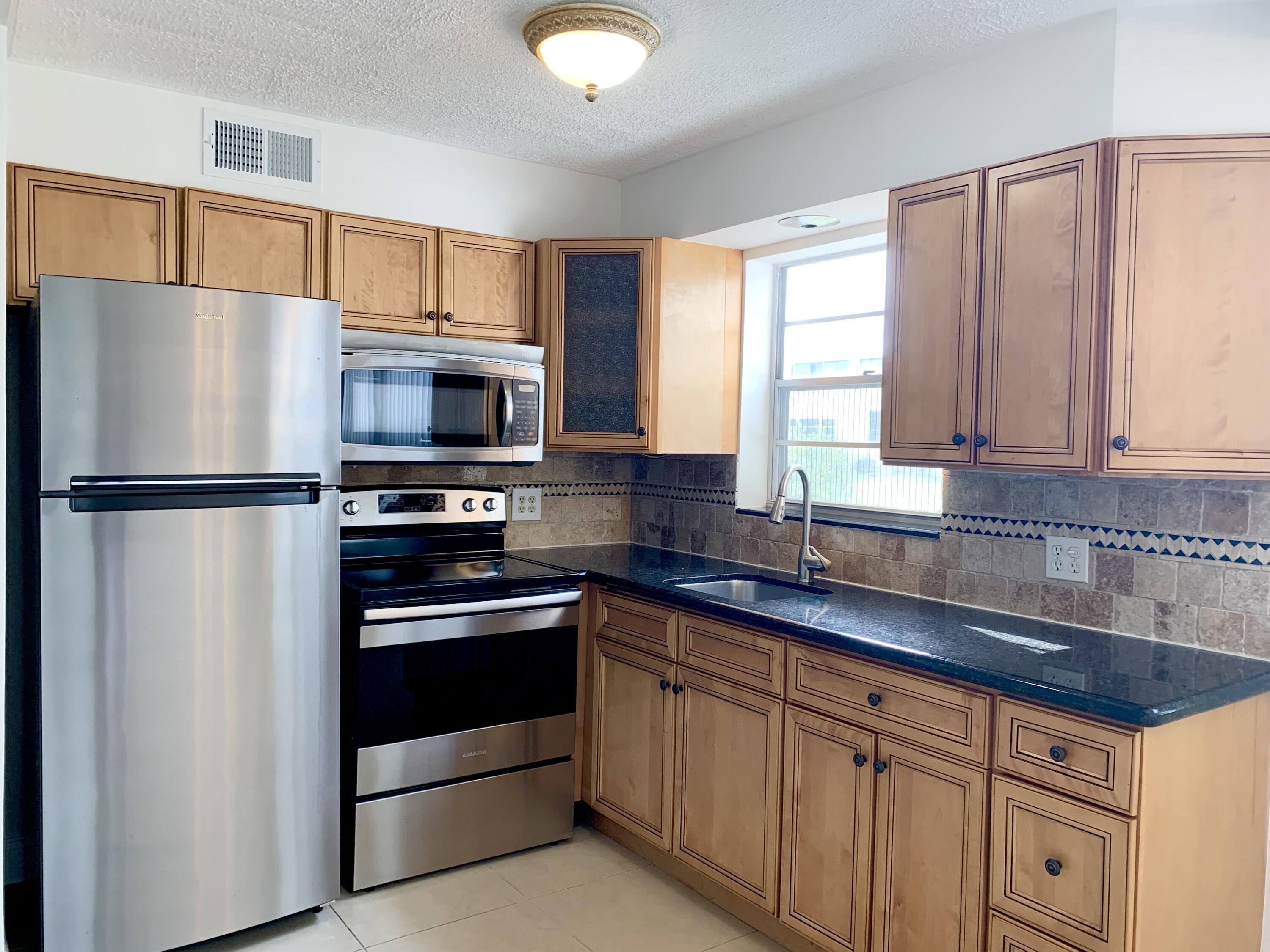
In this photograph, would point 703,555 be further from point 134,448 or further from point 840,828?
point 134,448

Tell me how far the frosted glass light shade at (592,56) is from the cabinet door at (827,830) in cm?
170

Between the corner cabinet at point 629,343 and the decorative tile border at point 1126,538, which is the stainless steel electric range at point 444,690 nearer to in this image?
the corner cabinet at point 629,343

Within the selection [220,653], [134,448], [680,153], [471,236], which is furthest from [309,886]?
[680,153]

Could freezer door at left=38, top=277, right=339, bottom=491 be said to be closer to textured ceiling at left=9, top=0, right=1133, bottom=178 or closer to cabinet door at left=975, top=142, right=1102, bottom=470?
textured ceiling at left=9, top=0, right=1133, bottom=178

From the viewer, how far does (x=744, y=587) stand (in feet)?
10.6

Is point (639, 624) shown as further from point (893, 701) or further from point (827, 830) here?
point (893, 701)

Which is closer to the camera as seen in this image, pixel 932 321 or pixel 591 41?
pixel 591 41

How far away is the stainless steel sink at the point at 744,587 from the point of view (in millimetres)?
3053

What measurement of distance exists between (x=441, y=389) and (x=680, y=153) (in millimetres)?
1261

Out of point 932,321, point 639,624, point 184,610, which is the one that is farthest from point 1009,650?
point 184,610

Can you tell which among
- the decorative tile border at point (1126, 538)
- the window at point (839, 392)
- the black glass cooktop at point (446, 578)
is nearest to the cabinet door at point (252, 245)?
the black glass cooktop at point (446, 578)

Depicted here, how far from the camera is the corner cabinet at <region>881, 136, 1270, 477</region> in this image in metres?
1.94

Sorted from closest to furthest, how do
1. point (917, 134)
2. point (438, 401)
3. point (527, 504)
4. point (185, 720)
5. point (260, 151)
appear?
1. point (185, 720)
2. point (917, 134)
3. point (260, 151)
4. point (438, 401)
5. point (527, 504)

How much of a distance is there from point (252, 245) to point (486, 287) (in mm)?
813
